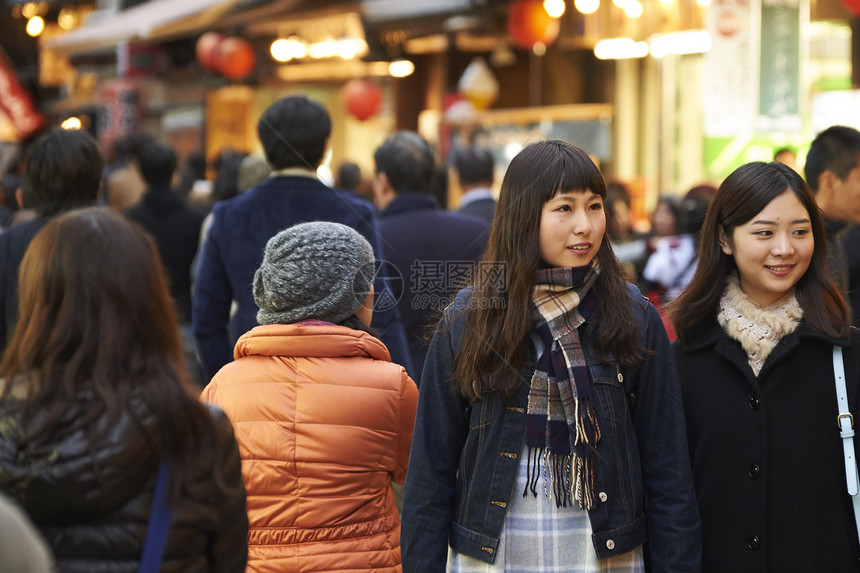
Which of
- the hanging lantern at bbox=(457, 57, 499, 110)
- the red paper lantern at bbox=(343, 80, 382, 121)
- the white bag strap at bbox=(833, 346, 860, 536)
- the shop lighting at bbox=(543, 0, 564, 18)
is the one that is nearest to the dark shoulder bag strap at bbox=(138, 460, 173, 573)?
the white bag strap at bbox=(833, 346, 860, 536)

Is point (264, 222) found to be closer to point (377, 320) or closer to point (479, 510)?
point (377, 320)

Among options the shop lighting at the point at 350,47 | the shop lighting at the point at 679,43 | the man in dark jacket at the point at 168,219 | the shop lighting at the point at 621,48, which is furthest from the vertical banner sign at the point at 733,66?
the shop lighting at the point at 350,47

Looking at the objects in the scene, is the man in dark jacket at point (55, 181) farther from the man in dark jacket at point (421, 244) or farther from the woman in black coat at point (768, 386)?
the woman in black coat at point (768, 386)

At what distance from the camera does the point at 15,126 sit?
20.5 meters

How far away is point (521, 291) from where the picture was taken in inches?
109

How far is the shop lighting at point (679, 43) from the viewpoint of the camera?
1115 centimetres

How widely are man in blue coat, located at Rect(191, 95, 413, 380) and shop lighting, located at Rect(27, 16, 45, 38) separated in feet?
75.1

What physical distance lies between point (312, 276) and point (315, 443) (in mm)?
536

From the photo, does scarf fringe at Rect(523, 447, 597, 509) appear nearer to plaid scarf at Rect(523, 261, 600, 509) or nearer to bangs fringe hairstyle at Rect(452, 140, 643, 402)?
plaid scarf at Rect(523, 261, 600, 509)

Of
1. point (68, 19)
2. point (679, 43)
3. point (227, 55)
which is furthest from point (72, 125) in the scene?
point (68, 19)

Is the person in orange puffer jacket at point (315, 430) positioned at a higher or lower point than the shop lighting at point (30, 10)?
lower

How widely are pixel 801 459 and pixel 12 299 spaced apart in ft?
9.66

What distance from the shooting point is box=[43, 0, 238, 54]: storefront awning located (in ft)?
48.6

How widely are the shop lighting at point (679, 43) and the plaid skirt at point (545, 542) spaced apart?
9.15m
